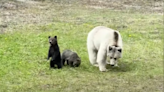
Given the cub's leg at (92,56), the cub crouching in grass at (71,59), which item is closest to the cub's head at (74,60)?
the cub crouching in grass at (71,59)

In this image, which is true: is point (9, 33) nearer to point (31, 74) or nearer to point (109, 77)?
point (31, 74)

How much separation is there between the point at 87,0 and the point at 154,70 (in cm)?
1126

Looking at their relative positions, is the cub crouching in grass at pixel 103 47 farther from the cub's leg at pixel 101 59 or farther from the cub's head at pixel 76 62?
the cub's head at pixel 76 62

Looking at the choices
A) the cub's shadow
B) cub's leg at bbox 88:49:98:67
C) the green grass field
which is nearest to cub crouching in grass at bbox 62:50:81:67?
the green grass field

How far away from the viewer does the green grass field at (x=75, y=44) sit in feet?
24.2

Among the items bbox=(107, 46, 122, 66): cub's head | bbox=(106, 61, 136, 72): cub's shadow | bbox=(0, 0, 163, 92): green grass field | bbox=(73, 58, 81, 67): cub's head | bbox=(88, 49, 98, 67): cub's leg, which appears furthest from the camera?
bbox=(88, 49, 98, 67): cub's leg

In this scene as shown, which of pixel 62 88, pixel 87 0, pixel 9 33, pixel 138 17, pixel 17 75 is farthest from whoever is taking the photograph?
pixel 87 0

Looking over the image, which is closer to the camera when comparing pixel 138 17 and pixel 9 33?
pixel 9 33

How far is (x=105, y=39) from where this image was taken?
8.29m

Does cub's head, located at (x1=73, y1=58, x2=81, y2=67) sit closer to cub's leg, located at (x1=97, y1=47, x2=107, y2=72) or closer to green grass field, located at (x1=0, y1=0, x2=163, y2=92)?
green grass field, located at (x1=0, y1=0, x2=163, y2=92)

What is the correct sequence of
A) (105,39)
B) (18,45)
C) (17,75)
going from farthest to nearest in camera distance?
(18,45), (105,39), (17,75)

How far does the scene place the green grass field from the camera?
24.2 feet

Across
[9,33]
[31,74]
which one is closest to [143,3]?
[9,33]

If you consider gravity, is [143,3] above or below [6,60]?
above
